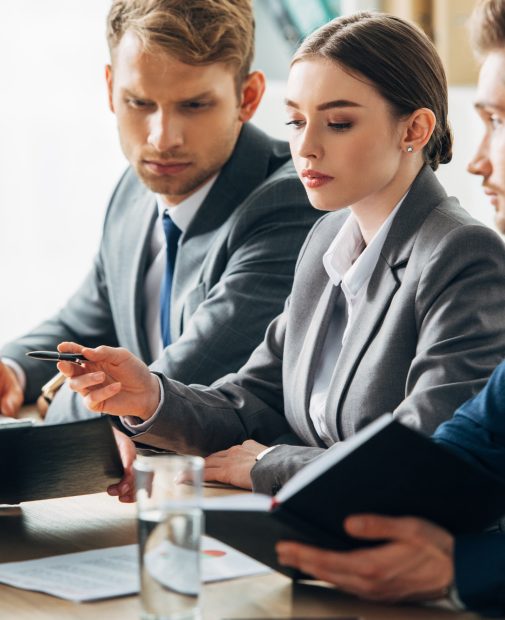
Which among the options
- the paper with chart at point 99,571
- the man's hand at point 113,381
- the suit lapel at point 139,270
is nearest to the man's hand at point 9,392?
the suit lapel at point 139,270

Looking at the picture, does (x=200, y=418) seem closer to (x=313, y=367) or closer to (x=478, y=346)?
(x=313, y=367)

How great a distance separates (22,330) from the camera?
377 cm

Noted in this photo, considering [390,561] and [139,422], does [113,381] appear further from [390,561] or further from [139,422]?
[390,561]

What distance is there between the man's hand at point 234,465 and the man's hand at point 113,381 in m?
0.15

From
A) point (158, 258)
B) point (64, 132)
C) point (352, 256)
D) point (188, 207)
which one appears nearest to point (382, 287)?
point (352, 256)

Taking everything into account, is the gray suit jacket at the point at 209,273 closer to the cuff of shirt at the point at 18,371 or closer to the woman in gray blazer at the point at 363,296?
the cuff of shirt at the point at 18,371

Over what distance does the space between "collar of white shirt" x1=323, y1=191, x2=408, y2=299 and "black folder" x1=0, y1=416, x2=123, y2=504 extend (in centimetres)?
51

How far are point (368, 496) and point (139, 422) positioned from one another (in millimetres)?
766

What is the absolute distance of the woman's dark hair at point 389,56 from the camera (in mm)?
1688

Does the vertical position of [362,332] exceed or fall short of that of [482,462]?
it exceeds it

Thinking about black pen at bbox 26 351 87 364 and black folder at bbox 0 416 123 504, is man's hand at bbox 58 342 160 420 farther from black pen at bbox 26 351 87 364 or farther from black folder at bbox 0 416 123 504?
black folder at bbox 0 416 123 504

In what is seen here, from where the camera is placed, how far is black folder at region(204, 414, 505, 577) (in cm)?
107

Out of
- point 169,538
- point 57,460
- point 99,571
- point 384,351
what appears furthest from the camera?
point 384,351

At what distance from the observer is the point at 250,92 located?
2.44 metres
